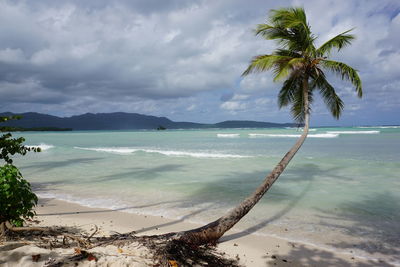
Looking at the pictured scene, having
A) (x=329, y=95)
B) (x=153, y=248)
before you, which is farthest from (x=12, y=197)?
(x=329, y=95)

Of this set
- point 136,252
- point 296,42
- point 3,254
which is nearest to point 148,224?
point 136,252

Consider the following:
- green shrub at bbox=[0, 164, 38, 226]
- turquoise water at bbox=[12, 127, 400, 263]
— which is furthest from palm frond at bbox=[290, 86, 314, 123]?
green shrub at bbox=[0, 164, 38, 226]

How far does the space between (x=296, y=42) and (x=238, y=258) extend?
608 centimetres

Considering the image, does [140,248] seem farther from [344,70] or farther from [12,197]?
[344,70]

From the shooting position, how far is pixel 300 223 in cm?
699

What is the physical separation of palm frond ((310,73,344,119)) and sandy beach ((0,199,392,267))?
4934 mm

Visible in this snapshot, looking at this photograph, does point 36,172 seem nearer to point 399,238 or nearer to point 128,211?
point 128,211

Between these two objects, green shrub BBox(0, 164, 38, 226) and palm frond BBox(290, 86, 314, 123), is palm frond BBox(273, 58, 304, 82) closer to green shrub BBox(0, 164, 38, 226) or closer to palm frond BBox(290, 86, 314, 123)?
palm frond BBox(290, 86, 314, 123)

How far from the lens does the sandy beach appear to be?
384cm

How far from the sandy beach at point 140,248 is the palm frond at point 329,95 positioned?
493cm

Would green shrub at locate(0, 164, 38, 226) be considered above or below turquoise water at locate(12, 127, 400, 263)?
above

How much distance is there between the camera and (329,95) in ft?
28.7

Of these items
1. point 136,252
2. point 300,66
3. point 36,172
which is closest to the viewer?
point 136,252

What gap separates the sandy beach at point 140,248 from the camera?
151 inches
